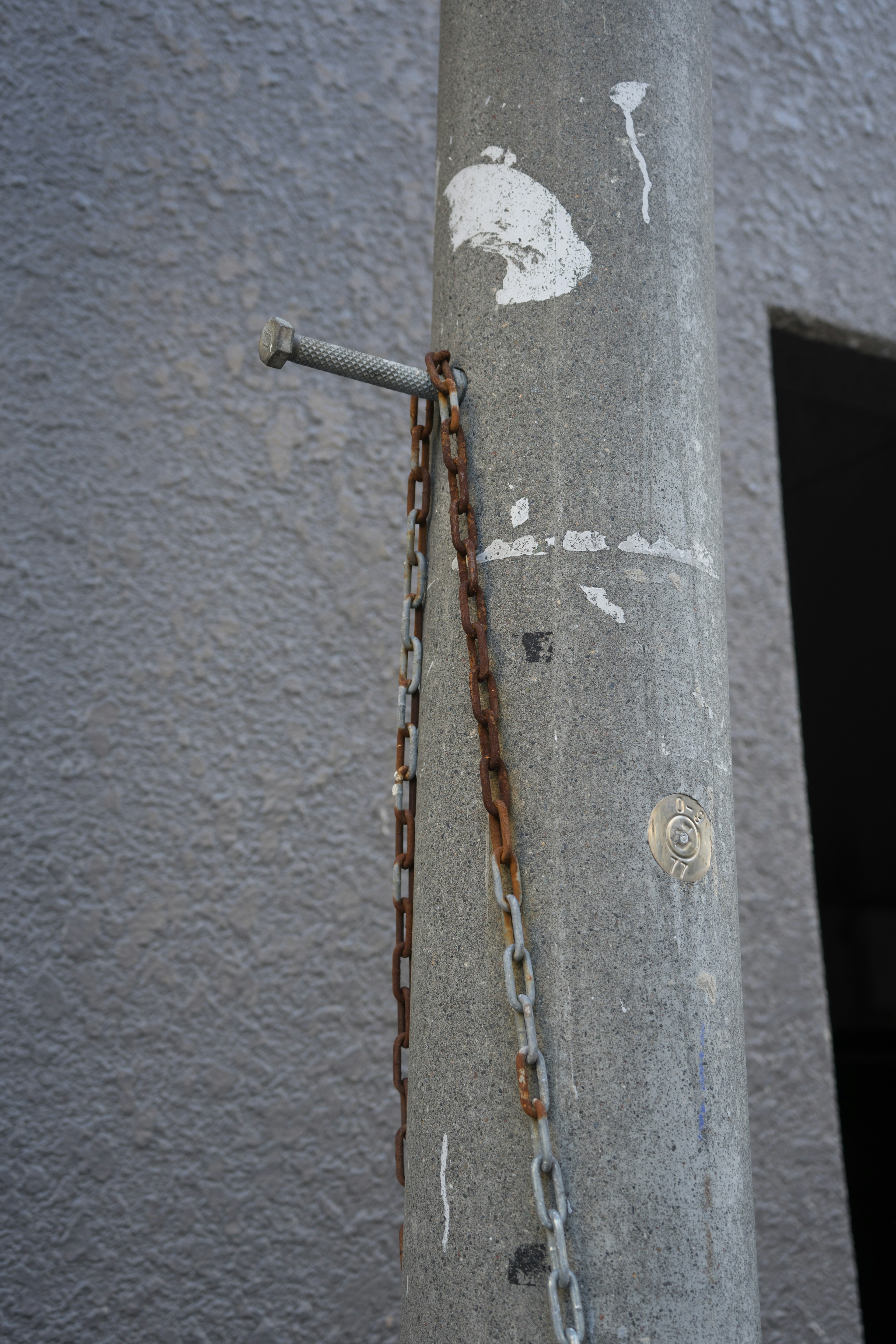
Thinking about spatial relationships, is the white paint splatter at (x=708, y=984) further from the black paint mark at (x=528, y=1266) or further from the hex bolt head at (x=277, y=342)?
the hex bolt head at (x=277, y=342)

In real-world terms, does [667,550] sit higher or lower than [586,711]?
higher

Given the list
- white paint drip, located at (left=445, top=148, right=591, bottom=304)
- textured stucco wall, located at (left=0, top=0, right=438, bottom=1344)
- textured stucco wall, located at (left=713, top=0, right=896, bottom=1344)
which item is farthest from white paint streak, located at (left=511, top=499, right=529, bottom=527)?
textured stucco wall, located at (left=713, top=0, right=896, bottom=1344)

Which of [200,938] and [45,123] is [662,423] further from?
[45,123]

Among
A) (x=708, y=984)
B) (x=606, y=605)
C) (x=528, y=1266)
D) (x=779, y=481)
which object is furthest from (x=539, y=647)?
(x=779, y=481)

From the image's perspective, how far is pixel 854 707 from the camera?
9406 millimetres

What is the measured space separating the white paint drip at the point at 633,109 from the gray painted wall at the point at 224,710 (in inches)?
68.5

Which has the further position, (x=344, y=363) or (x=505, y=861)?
(x=344, y=363)

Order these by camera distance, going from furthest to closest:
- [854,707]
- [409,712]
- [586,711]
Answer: [854,707], [409,712], [586,711]

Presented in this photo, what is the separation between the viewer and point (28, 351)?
110 inches

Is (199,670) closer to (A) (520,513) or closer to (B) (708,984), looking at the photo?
(A) (520,513)

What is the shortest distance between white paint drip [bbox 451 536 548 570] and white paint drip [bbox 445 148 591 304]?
334 millimetres

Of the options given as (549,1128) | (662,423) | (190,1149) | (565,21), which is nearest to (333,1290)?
(190,1149)

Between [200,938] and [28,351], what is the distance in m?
1.61

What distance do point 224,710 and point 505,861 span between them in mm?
1713
